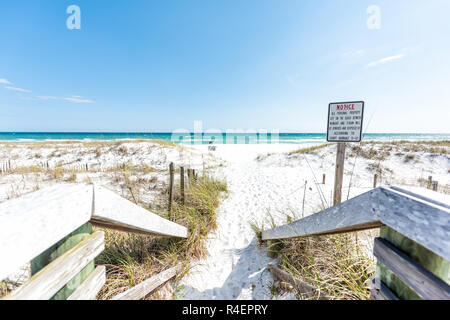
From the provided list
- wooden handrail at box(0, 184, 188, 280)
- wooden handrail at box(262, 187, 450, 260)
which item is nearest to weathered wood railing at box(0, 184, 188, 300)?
wooden handrail at box(0, 184, 188, 280)

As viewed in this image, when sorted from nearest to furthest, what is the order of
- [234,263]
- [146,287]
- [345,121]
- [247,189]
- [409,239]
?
[409,239], [146,287], [234,263], [345,121], [247,189]

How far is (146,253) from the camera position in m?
2.31

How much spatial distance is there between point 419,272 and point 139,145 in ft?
52.7

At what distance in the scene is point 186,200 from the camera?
381 cm

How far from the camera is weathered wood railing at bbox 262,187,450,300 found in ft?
2.03

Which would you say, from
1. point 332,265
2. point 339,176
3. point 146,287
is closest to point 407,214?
point 332,265

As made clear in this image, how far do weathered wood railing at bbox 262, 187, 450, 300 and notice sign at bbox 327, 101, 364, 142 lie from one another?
294cm

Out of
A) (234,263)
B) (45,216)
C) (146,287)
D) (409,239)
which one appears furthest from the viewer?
(234,263)

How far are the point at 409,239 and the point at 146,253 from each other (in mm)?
2595

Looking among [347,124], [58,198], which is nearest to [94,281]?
[58,198]

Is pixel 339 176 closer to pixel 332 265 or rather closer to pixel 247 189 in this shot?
pixel 332 265

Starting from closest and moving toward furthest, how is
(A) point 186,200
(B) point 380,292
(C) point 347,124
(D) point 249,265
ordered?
1. (B) point 380,292
2. (D) point 249,265
3. (C) point 347,124
4. (A) point 186,200
